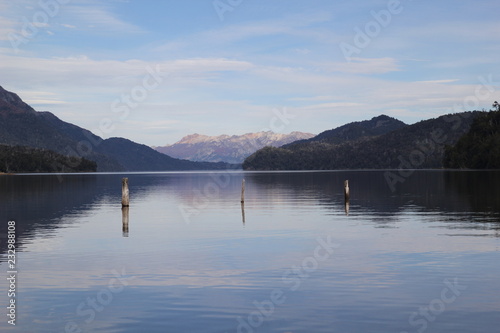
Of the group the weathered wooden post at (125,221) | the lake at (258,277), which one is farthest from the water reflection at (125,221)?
the lake at (258,277)

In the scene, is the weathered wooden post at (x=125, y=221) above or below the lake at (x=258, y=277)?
above

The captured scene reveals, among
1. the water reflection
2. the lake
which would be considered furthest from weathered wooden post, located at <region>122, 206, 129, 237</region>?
the lake

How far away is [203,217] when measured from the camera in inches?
2200

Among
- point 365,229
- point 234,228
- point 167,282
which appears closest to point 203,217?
point 234,228

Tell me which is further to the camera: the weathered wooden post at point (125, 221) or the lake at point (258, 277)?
the weathered wooden post at point (125, 221)

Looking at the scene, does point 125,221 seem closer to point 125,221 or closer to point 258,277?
point 125,221

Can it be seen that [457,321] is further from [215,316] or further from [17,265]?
[17,265]

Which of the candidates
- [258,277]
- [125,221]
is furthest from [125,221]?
[258,277]

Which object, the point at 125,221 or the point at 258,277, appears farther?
the point at 125,221

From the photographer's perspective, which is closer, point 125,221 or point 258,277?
point 258,277

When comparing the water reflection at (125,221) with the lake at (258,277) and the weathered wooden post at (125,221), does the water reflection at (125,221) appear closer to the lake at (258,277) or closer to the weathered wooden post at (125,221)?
the weathered wooden post at (125,221)

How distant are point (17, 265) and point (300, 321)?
15.4 metres

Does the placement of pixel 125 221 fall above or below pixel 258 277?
above

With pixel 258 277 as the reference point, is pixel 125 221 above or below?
above
